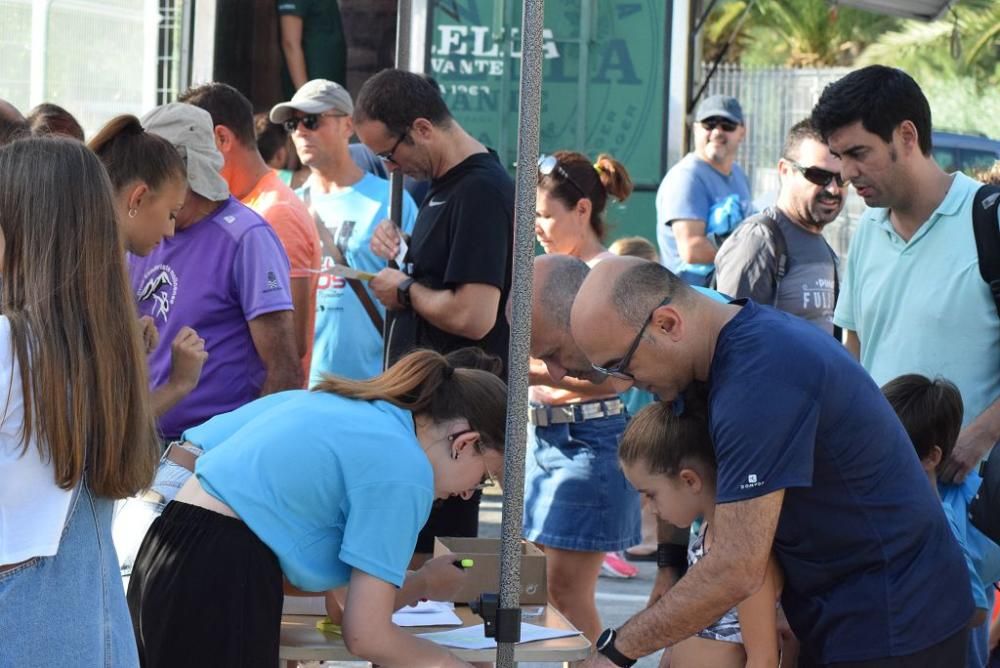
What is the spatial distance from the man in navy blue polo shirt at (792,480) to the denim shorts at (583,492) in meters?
1.52

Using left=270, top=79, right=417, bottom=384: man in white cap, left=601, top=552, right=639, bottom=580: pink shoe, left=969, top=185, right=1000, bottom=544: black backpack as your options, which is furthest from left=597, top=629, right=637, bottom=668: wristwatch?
left=601, top=552, right=639, bottom=580: pink shoe

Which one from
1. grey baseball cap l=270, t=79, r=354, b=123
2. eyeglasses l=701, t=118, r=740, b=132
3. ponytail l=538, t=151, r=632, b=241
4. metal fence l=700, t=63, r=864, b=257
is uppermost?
metal fence l=700, t=63, r=864, b=257

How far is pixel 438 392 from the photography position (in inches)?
114

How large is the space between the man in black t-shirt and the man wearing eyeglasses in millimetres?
1069

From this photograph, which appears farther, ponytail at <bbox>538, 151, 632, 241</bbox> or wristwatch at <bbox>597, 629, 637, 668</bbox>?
ponytail at <bbox>538, 151, 632, 241</bbox>

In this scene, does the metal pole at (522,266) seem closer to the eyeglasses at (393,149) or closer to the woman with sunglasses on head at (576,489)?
the woman with sunglasses on head at (576,489)

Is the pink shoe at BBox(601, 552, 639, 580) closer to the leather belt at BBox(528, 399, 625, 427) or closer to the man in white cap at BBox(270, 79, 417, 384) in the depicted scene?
the man in white cap at BBox(270, 79, 417, 384)

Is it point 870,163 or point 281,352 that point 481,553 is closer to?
point 281,352

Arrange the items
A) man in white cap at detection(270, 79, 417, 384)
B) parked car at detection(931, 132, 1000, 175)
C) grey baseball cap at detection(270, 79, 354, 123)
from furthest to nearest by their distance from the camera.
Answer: parked car at detection(931, 132, 1000, 175) < grey baseball cap at detection(270, 79, 354, 123) < man in white cap at detection(270, 79, 417, 384)

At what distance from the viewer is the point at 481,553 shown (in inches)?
134

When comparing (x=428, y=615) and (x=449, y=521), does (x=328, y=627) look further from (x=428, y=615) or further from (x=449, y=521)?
(x=449, y=521)

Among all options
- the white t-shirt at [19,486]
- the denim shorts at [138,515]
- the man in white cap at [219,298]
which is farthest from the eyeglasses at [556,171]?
the white t-shirt at [19,486]

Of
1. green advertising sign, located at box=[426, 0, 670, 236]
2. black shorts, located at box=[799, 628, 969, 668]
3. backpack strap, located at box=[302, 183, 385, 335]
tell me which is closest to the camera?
black shorts, located at box=[799, 628, 969, 668]

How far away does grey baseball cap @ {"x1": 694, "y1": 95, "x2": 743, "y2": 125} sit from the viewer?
7.37 metres
